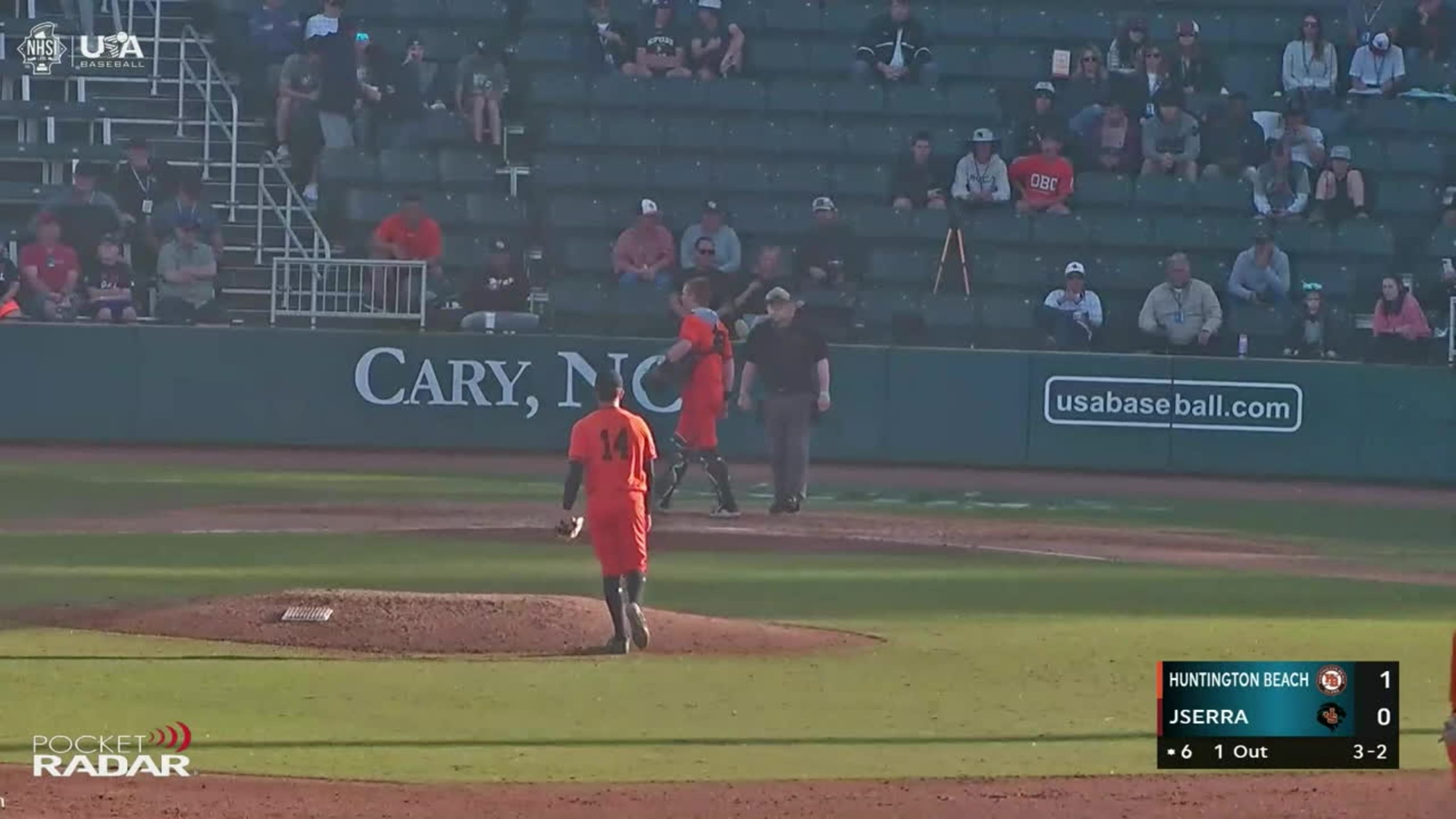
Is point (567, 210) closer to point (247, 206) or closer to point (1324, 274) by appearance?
point (247, 206)

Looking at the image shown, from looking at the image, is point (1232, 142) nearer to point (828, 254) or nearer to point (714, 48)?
point (828, 254)

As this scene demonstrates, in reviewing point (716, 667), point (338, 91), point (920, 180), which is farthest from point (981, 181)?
point (716, 667)

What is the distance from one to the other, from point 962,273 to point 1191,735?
20821mm

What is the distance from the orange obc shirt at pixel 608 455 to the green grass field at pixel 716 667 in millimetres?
1065

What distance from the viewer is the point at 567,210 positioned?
30.9 meters

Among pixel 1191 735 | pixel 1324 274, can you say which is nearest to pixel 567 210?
pixel 1324 274

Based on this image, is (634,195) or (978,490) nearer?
(978,490)

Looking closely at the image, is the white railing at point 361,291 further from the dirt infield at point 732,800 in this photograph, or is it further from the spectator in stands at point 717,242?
the dirt infield at point 732,800

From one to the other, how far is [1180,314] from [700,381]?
30.0ft

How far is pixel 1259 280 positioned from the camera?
2912 centimetres

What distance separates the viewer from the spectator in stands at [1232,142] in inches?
1221

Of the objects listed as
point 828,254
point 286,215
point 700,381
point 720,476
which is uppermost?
point 286,215

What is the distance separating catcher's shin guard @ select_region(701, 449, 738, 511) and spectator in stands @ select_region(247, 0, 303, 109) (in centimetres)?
1270

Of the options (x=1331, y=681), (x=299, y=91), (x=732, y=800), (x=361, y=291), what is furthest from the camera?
(x=299, y=91)
